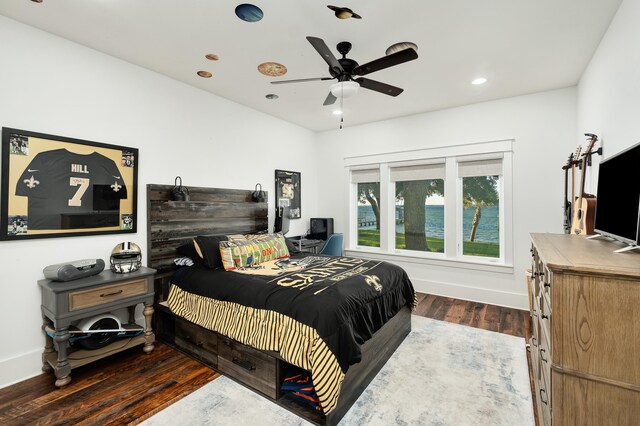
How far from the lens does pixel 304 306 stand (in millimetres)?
2066

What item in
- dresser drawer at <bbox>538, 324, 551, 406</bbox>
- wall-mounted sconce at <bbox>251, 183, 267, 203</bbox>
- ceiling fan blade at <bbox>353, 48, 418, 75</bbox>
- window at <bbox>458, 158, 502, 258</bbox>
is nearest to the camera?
dresser drawer at <bbox>538, 324, 551, 406</bbox>

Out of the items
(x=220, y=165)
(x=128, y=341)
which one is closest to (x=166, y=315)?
(x=128, y=341)

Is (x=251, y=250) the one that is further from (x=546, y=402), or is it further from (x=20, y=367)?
(x=546, y=402)

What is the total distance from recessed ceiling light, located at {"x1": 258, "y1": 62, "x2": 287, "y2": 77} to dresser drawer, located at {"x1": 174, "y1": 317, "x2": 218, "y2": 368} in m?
2.65

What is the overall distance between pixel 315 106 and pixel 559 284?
373 centimetres

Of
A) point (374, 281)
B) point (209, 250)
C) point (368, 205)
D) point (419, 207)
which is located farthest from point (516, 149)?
point (209, 250)

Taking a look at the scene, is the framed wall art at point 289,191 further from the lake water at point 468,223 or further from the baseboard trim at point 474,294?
the baseboard trim at point 474,294

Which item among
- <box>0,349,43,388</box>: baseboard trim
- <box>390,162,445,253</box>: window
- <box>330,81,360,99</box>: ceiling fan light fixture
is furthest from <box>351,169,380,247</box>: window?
<box>0,349,43,388</box>: baseboard trim

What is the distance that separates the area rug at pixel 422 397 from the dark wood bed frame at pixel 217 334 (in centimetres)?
9

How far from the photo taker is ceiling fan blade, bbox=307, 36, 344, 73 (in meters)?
Answer: 1.99

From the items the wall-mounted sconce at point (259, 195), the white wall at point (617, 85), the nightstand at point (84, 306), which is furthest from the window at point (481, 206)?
the nightstand at point (84, 306)

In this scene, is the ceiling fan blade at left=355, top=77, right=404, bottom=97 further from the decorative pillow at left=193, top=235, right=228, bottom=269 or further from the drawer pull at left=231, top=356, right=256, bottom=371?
the drawer pull at left=231, top=356, right=256, bottom=371

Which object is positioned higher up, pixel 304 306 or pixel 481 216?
pixel 481 216

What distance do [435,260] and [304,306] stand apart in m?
3.08
